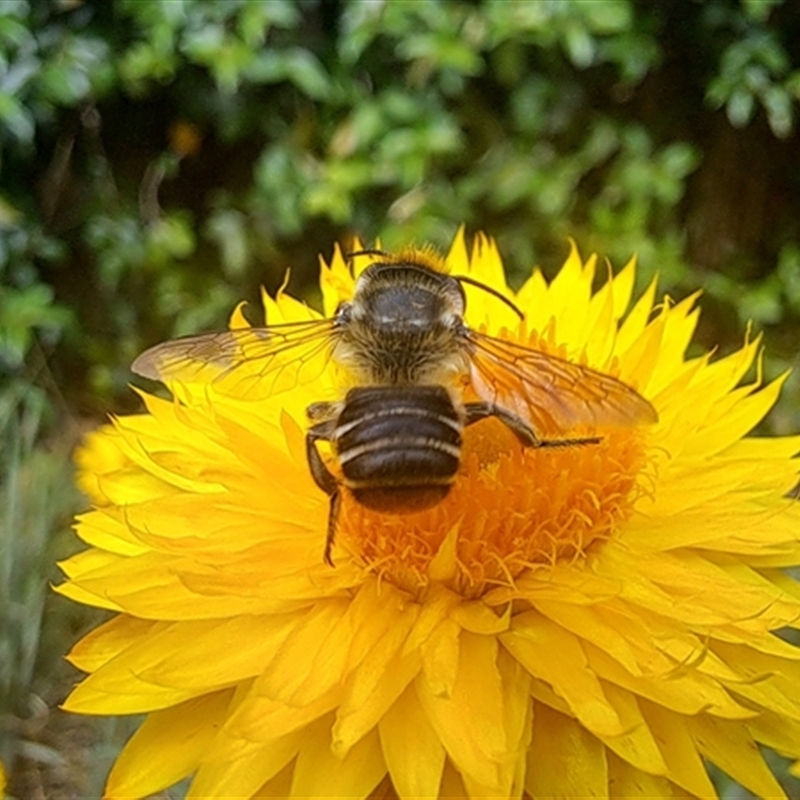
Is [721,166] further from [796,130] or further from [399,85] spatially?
[399,85]

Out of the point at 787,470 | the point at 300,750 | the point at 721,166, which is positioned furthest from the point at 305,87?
the point at 300,750

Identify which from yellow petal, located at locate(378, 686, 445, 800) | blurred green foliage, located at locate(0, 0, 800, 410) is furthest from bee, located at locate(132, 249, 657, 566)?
blurred green foliage, located at locate(0, 0, 800, 410)

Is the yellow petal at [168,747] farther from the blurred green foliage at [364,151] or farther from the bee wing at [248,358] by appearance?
the blurred green foliage at [364,151]

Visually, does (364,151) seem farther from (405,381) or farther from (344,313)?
(405,381)

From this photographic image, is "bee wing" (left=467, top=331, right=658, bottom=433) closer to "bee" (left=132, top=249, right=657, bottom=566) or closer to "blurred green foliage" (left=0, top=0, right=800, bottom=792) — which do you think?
"bee" (left=132, top=249, right=657, bottom=566)

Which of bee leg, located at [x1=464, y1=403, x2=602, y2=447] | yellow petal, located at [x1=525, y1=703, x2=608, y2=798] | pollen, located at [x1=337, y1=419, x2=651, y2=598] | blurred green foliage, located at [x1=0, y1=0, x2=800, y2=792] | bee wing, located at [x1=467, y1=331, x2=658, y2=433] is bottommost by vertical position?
yellow petal, located at [x1=525, y1=703, x2=608, y2=798]
